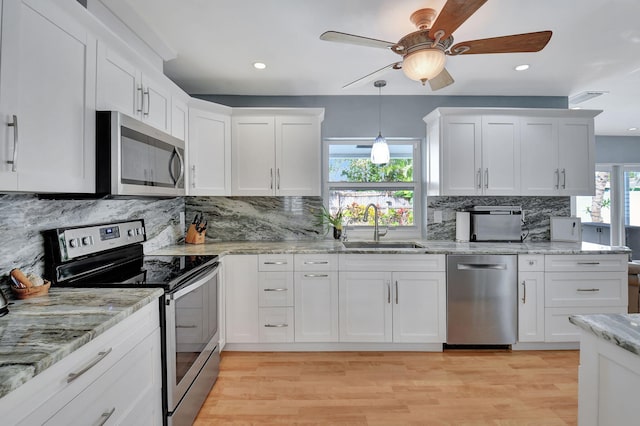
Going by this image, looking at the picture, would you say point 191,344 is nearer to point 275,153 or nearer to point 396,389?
point 396,389

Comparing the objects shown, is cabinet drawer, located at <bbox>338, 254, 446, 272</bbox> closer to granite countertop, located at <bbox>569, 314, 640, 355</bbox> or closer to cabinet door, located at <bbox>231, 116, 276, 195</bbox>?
cabinet door, located at <bbox>231, 116, 276, 195</bbox>

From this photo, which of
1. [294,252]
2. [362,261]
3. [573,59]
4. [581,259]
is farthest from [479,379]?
[573,59]

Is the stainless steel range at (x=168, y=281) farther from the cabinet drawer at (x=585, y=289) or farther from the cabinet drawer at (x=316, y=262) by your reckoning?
the cabinet drawer at (x=585, y=289)

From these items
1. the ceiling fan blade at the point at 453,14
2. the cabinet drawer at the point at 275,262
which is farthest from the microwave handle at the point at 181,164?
the ceiling fan blade at the point at 453,14

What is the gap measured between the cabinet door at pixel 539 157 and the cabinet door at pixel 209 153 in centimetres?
293

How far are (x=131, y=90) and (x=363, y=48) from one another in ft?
5.40

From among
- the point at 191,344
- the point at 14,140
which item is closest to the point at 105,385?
the point at 191,344

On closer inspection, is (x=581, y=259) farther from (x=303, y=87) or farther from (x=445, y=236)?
(x=303, y=87)

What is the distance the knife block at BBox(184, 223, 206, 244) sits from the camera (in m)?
3.11

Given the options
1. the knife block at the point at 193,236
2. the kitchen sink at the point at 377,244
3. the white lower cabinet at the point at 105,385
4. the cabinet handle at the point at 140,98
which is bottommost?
the white lower cabinet at the point at 105,385

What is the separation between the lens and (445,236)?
3416 mm

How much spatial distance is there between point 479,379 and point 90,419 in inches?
95.1

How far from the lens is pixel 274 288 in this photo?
108 inches

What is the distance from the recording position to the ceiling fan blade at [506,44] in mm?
1624
